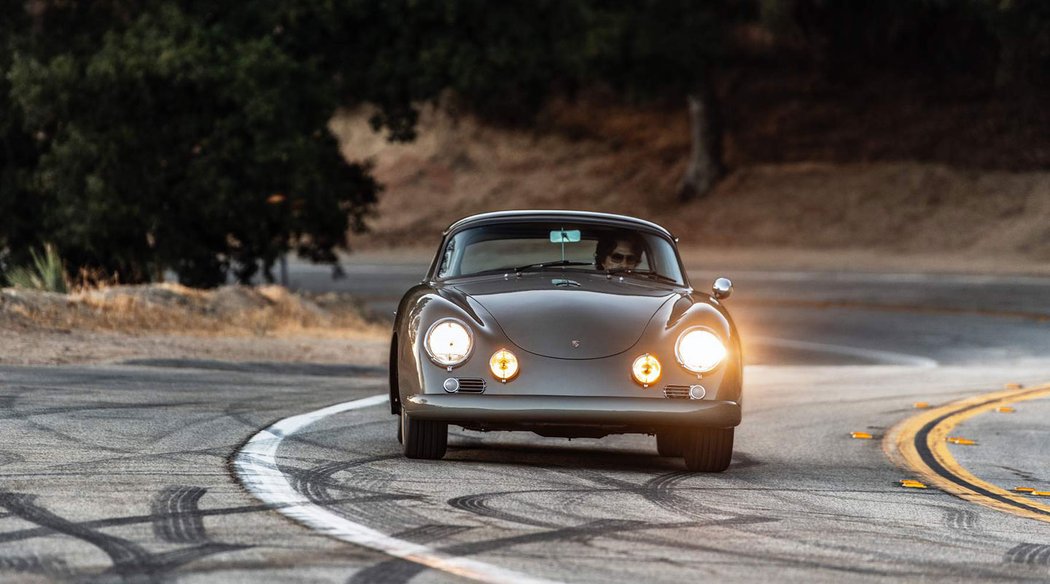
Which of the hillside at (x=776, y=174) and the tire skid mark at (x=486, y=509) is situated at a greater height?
the hillside at (x=776, y=174)

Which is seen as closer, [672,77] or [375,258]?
[672,77]

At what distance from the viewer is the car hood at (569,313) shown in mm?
9164

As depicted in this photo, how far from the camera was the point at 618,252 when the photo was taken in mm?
10930

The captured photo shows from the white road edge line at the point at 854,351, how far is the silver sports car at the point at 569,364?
35.9ft

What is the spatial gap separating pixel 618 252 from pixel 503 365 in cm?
203

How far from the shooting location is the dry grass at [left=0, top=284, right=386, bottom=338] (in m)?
17.3

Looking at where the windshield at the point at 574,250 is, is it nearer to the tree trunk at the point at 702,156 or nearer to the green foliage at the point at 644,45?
the green foliage at the point at 644,45

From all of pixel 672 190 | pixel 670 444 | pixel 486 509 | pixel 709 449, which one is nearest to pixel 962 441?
pixel 670 444

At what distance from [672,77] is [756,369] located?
51.6ft

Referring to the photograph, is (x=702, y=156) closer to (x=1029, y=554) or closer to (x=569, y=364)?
(x=569, y=364)

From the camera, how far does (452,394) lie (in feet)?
30.1

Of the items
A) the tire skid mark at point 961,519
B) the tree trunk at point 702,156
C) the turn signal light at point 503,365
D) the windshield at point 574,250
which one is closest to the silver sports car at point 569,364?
the turn signal light at point 503,365

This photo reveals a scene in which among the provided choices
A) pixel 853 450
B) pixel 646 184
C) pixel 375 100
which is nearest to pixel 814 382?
pixel 853 450

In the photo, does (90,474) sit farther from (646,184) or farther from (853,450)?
(646,184)
